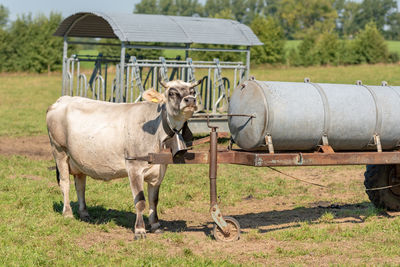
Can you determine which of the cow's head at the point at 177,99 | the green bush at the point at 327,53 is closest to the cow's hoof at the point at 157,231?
the cow's head at the point at 177,99

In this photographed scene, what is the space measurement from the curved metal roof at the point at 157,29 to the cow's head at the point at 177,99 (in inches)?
323

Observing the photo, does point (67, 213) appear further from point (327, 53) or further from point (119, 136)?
point (327, 53)

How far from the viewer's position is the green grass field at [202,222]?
6406 mm

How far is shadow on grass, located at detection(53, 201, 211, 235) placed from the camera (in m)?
7.93

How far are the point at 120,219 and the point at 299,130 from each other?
2.92 metres

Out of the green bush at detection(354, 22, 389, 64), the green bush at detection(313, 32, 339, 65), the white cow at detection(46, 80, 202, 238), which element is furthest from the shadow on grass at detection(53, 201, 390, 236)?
the green bush at detection(354, 22, 389, 64)

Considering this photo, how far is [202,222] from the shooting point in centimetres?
837

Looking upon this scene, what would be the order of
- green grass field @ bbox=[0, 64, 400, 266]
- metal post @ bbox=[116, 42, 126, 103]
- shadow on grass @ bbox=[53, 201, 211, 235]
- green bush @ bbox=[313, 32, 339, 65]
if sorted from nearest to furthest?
green grass field @ bbox=[0, 64, 400, 266] < shadow on grass @ bbox=[53, 201, 211, 235] < metal post @ bbox=[116, 42, 126, 103] < green bush @ bbox=[313, 32, 339, 65]

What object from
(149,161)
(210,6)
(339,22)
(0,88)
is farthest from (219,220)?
(210,6)

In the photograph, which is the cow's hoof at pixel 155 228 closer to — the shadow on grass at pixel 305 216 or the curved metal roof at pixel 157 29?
the shadow on grass at pixel 305 216

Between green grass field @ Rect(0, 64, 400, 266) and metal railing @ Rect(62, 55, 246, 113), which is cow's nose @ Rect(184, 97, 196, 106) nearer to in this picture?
green grass field @ Rect(0, 64, 400, 266)

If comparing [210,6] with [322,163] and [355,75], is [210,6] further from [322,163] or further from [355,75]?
[322,163]

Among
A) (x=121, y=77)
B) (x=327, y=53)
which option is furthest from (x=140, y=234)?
(x=327, y=53)

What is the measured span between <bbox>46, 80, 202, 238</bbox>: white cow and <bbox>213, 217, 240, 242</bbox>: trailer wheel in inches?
36.0
